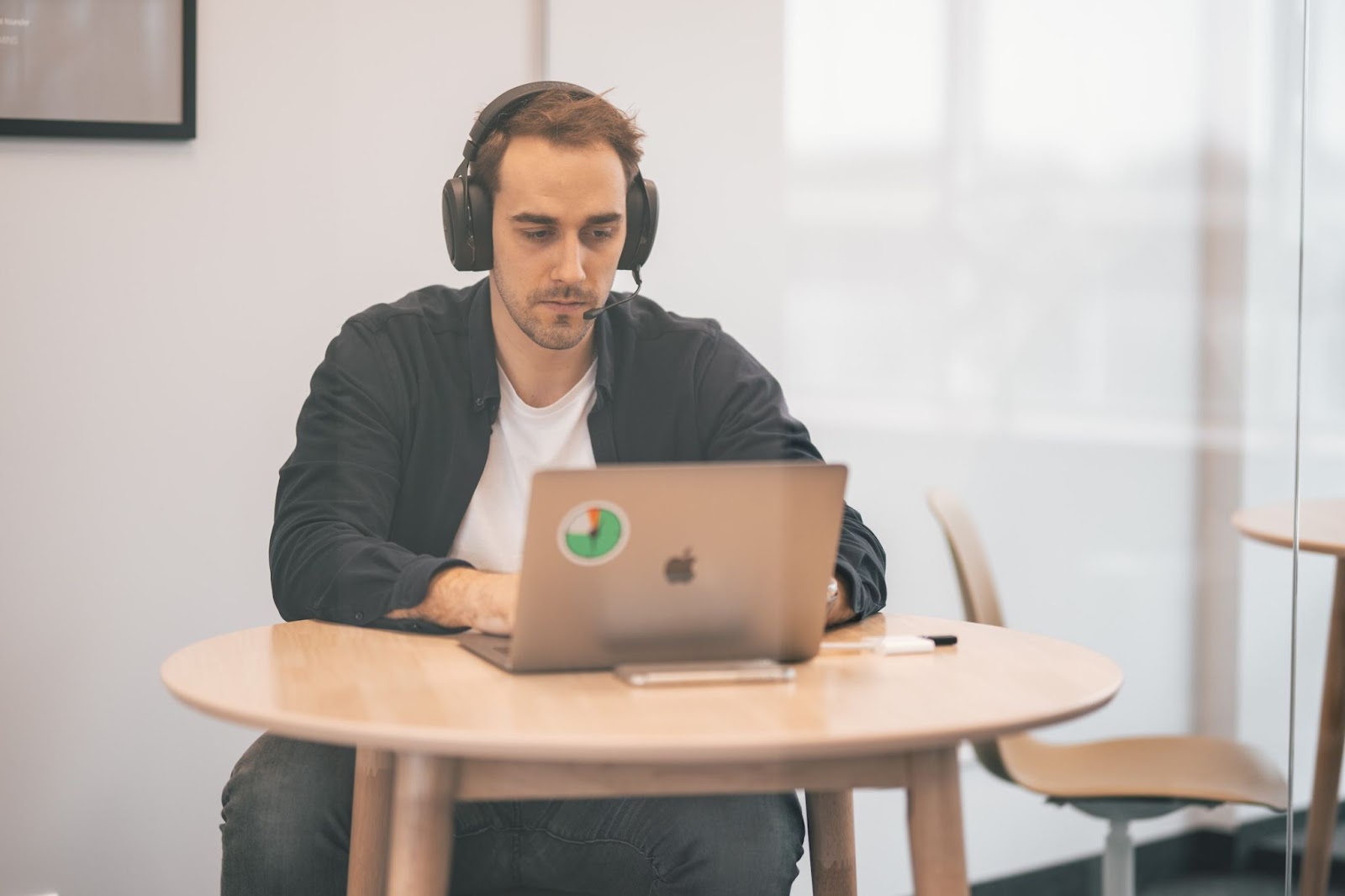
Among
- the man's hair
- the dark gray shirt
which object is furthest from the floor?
the man's hair

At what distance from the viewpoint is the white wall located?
5.37 ft

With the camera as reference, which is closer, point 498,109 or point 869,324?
point 498,109

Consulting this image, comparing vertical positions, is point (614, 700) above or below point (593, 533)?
below

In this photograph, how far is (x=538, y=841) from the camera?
1330mm

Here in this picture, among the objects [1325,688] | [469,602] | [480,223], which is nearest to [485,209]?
[480,223]

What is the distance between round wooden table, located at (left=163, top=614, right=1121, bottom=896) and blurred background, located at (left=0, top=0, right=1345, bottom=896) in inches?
26.2

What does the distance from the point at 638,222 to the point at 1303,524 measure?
1017 millimetres

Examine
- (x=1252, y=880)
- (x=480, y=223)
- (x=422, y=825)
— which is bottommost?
(x=1252, y=880)

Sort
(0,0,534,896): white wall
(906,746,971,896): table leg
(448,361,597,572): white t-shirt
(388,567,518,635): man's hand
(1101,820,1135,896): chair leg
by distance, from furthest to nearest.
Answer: (1101,820,1135,896): chair leg
(0,0,534,896): white wall
(448,361,597,572): white t-shirt
(388,567,518,635): man's hand
(906,746,971,896): table leg

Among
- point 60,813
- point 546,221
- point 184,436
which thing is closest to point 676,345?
point 546,221

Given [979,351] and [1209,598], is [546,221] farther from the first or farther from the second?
[1209,598]

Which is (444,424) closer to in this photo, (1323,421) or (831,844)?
(831,844)

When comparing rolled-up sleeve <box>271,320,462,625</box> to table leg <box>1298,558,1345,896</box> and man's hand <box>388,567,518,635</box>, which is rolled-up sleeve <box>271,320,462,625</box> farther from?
table leg <box>1298,558,1345,896</box>

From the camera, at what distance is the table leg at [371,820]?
118cm
